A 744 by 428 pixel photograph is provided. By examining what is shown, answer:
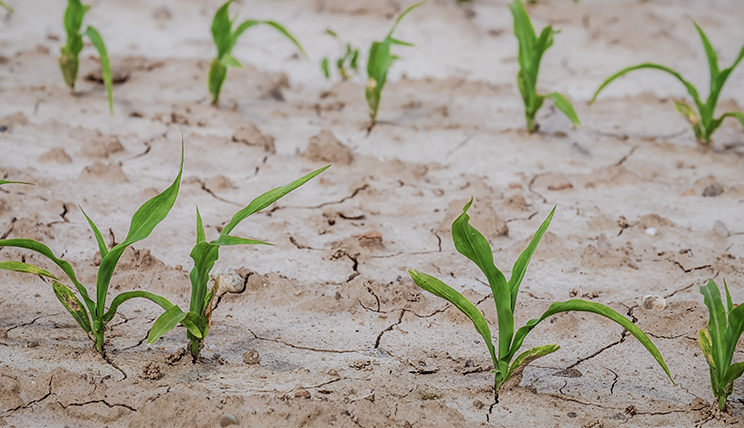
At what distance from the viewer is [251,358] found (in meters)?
1.95

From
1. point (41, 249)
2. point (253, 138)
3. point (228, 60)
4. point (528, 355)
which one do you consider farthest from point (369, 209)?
point (41, 249)

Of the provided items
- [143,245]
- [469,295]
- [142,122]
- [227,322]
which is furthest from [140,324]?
[142,122]

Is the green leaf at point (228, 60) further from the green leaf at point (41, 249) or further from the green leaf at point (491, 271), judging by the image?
the green leaf at point (491, 271)

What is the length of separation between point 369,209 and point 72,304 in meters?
1.36

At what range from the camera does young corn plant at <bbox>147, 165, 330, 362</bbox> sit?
1713mm

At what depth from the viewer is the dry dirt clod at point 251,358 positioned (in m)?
1.95

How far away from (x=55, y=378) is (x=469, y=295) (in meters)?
1.25

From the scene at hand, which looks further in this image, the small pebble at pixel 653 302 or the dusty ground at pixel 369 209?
the small pebble at pixel 653 302

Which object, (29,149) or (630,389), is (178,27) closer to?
(29,149)

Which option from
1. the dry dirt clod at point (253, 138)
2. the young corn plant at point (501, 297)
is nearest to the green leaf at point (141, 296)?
the young corn plant at point (501, 297)

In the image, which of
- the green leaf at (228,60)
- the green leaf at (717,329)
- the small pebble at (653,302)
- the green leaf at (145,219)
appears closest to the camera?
the green leaf at (717,329)

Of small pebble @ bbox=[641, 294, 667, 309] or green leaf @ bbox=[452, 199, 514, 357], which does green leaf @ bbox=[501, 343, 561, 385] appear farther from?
small pebble @ bbox=[641, 294, 667, 309]

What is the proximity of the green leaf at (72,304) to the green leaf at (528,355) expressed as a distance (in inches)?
43.1

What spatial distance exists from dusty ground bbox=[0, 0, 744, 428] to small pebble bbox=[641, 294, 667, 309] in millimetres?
32
